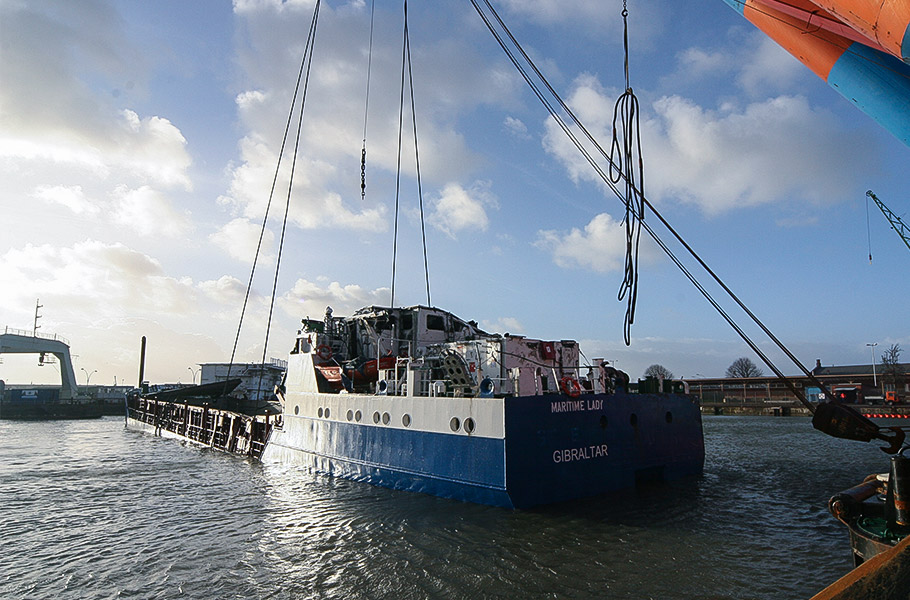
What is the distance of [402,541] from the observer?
1117cm

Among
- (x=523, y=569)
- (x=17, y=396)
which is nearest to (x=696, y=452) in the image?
(x=523, y=569)

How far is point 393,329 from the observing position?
20.3m

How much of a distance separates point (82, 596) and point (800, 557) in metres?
13.0

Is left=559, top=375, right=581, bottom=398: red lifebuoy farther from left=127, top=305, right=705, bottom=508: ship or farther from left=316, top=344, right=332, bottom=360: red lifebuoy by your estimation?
left=316, top=344, right=332, bottom=360: red lifebuoy

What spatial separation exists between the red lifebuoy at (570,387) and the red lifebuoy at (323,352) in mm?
9777

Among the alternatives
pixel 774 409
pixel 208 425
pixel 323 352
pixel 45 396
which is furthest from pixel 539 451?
pixel 45 396

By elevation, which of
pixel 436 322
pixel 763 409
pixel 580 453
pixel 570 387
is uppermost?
pixel 436 322

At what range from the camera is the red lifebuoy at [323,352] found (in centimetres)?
2014

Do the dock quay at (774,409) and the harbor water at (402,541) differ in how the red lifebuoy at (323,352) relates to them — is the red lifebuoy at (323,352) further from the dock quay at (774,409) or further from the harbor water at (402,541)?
the dock quay at (774,409)

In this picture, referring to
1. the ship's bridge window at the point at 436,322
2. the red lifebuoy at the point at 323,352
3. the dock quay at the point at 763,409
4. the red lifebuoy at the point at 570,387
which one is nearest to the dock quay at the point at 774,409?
the dock quay at the point at 763,409

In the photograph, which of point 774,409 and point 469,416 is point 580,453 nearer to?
point 469,416

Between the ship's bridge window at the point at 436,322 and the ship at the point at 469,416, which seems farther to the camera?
the ship's bridge window at the point at 436,322

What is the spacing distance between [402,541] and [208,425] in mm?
23926

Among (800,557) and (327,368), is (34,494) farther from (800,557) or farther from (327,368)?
(800,557)
